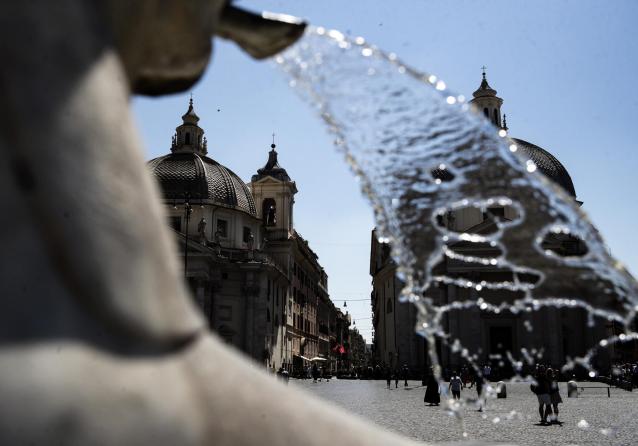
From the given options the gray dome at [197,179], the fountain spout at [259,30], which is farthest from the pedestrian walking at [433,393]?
the gray dome at [197,179]

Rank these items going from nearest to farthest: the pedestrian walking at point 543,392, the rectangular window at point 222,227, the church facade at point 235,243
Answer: the pedestrian walking at point 543,392 → the church facade at point 235,243 → the rectangular window at point 222,227

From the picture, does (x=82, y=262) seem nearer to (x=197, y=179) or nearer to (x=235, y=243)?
(x=197, y=179)

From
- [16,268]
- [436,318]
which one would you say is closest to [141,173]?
[16,268]

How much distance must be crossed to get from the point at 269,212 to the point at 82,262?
66.9 m

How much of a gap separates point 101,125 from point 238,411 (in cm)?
59

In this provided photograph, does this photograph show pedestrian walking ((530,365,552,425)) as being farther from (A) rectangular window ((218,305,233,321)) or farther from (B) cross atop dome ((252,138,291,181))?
(B) cross atop dome ((252,138,291,181))

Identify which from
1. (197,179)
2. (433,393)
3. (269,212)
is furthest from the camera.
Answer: (269,212)

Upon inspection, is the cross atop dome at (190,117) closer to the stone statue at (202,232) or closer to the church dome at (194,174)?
the church dome at (194,174)

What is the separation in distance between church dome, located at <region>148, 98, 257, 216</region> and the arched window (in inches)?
223

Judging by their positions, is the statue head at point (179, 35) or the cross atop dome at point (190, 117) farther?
the cross atop dome at point (190, 117)

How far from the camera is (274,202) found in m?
68.9

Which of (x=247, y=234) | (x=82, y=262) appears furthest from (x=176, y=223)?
(x=82, y=262)

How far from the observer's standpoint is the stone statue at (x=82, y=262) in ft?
3.26

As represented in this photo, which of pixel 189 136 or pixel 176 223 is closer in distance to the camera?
pixel 176 223
